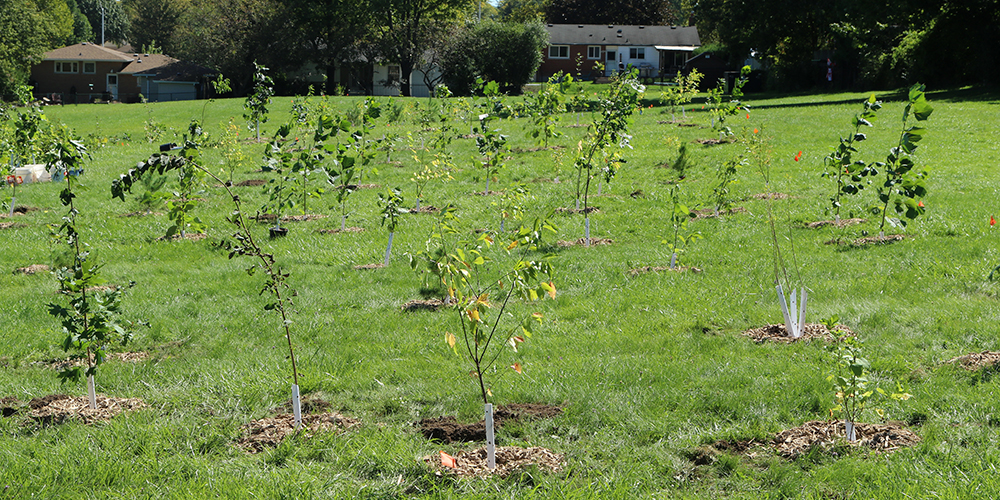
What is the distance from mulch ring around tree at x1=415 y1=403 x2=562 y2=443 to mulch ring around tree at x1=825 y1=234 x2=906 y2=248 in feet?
17.5

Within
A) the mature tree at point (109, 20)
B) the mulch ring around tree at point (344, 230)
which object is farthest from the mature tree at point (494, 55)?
the mature tree at point (109, 20)

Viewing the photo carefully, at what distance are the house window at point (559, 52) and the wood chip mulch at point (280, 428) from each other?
5793 cm

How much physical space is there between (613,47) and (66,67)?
43.2 meters

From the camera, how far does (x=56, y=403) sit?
199 inches

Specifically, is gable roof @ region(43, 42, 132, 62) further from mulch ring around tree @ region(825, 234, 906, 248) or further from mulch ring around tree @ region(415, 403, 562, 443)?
mulch ring around tree @ region(415, 403, 562, 443)

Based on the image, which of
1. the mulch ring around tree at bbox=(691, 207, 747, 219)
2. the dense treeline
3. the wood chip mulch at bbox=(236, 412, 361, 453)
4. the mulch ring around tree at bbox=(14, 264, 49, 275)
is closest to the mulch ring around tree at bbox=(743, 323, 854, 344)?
the wood chip mulch at bbox=(236, 412, 361, 453)

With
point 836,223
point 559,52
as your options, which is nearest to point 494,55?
point 559,52

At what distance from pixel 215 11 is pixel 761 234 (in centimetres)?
4583

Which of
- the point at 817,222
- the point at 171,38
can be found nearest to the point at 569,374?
the point at 817,222

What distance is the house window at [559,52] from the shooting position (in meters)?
60.2

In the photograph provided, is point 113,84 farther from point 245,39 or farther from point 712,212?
point 712,212

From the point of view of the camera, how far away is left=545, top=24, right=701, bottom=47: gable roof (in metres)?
59.8

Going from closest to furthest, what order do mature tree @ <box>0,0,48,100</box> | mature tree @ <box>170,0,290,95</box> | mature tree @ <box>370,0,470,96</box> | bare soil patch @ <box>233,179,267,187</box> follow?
1. bare soil patch @ <box>233,179,267,187</box>
2. mature tree @ <box>170,0,290,95</box>
3. mature tree @ <box>370,0,470,96</box>
4. mature tree @ <box>0,0,48,100</box>

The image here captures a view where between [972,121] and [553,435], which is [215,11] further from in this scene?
[553,435]
